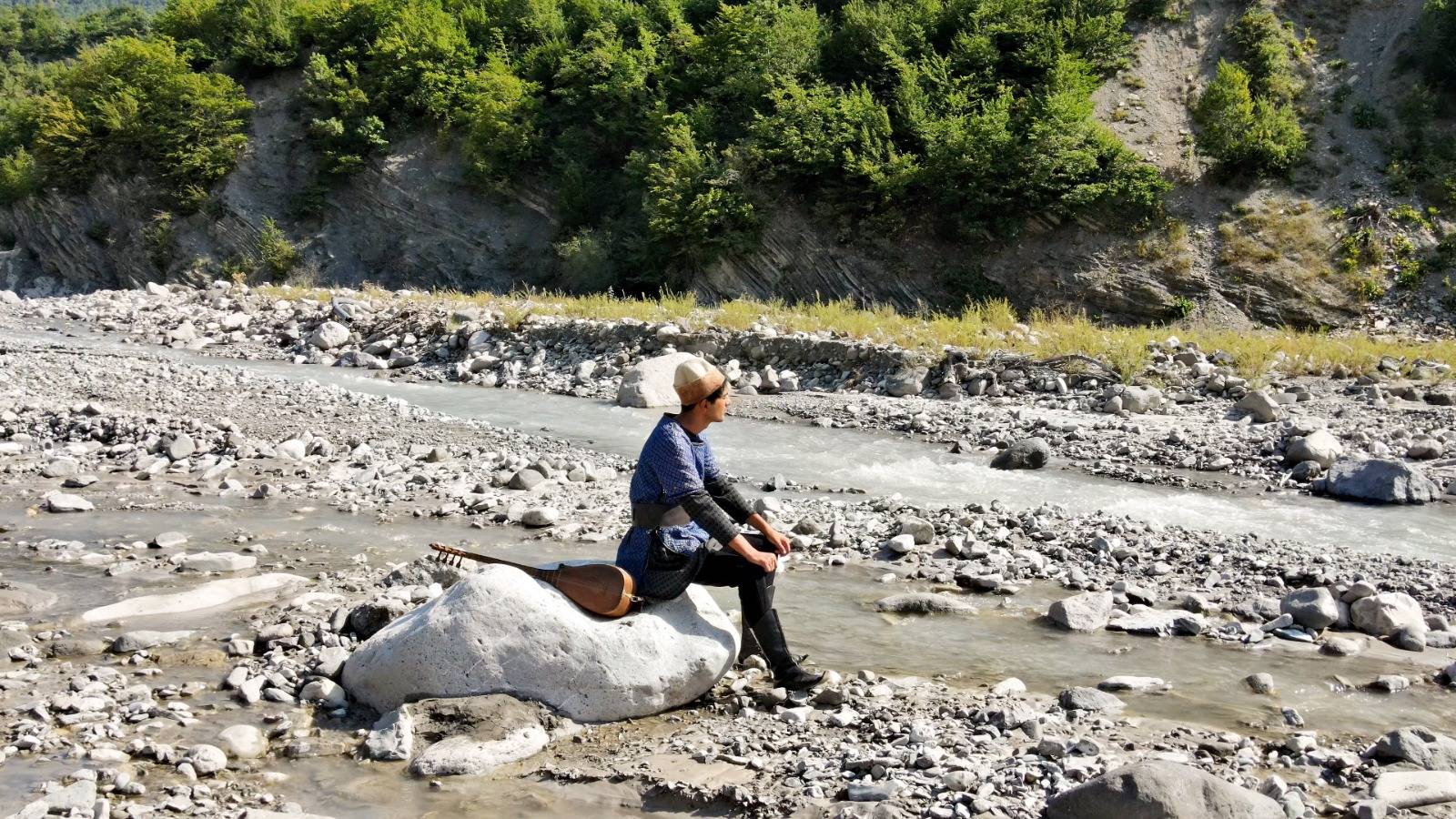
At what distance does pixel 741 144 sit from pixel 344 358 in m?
11.8

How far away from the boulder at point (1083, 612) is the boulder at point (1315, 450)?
19.9 feet

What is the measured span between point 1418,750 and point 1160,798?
161cm

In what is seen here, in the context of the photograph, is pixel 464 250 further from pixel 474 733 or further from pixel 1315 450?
pixel 474 733

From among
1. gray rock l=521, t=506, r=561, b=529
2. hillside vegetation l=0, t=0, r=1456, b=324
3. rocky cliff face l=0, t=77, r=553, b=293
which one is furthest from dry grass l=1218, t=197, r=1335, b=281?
gray rock l=521, t=506, r=561, b=529

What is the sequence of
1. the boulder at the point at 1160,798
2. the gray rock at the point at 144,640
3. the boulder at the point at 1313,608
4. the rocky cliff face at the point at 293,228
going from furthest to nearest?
the rocky cliff face at the point at 293,228, the boulder at the point at 1313,608, the gray rock at the point at 144,640, the boulder at the point at 1160,798

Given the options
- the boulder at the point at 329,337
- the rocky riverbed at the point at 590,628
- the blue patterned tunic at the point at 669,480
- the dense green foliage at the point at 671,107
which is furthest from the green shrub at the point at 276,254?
the blue patterned tunic at the point at 669,480

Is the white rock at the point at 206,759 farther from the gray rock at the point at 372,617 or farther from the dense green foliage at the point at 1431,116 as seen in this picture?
the dense green foliage at the point at 1431,116

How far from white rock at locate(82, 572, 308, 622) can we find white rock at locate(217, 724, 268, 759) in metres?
2.17

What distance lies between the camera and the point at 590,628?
18.0 ft

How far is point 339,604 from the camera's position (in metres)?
7.07

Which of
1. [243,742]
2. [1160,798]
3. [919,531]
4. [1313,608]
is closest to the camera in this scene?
[1160,798]

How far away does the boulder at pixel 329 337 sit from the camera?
78.1ft

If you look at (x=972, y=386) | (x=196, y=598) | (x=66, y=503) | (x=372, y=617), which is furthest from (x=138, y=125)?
(x=372, y=617)

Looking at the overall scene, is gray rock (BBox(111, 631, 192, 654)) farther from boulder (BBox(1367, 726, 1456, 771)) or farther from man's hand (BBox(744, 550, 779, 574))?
boulder (BBox(1367, 726, 1456, 771))
